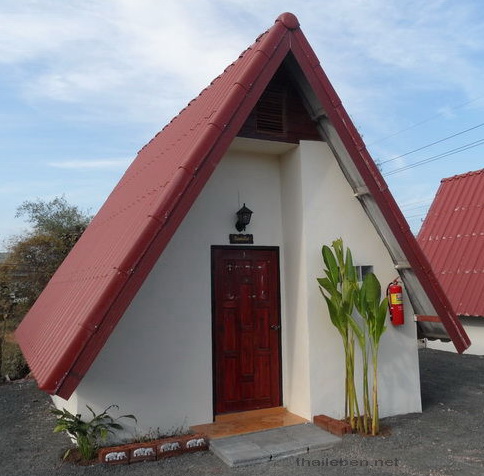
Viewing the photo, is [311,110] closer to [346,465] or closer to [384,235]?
[384,235]

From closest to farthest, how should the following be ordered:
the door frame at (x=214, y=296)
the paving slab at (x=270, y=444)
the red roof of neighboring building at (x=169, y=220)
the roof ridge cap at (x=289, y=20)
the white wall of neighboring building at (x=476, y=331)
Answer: the red roof of neighboring building at (x=169, y=220) < the paving slab at (x=270, y=444) < the roof ridge cap at (x=289, y=20) < the door frame at (x=214, y=296) < the white wall of neighboring building at (x=476, y=331)

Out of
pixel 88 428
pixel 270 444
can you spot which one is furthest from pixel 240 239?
pixel 88 428

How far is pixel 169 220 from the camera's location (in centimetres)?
448

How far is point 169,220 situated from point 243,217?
79.9 inches

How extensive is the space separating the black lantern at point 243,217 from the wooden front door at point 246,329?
35 centimetres

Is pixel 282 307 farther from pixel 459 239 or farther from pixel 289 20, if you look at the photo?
pixel 459 239

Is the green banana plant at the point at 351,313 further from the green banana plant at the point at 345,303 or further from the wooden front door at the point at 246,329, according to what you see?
the wooden front door at the point at 246,329

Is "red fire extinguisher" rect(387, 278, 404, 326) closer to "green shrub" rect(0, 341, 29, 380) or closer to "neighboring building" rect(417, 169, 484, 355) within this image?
"neighboring building" rect(417, 169, 484, 355)

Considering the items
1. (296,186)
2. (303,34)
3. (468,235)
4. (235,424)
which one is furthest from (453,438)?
(468,235)

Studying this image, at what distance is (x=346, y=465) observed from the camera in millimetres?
4688

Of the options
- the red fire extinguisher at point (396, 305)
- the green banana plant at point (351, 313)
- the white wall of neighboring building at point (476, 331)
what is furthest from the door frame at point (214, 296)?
the white wall of neighboring building at point (476, 331)

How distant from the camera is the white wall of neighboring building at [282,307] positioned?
221 inches

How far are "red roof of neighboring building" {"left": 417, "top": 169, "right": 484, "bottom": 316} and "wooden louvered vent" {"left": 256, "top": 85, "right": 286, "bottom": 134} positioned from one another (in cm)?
792

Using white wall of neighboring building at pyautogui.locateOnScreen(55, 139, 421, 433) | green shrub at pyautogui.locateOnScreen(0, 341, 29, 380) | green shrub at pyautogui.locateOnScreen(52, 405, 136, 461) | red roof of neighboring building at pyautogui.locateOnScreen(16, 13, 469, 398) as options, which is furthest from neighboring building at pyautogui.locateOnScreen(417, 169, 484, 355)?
green shrub at pyautogui.locateOnScreen(0, 341, 29, 380)
